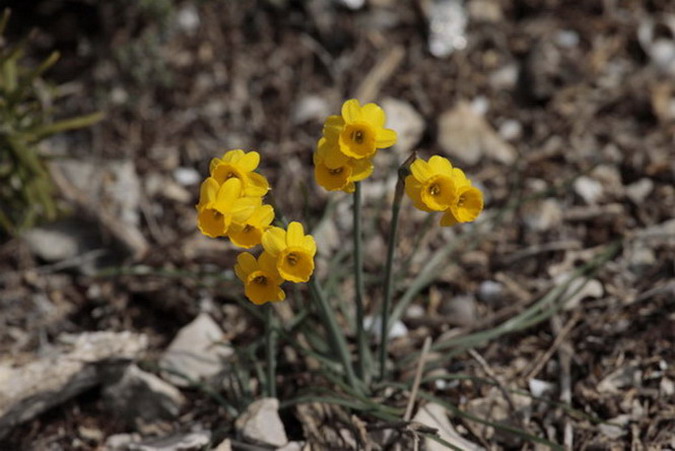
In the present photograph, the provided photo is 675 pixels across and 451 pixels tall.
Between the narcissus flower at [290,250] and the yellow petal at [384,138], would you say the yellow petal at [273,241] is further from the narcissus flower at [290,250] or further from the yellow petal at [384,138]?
the yellow petal at [384,138]

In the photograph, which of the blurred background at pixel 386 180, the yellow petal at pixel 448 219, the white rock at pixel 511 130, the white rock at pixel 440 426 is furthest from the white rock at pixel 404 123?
the yellow petal at pixel 448 219

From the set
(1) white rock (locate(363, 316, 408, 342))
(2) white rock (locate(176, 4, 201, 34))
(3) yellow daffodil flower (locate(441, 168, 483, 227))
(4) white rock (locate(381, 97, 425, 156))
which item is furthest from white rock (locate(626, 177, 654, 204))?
(2) white rock (locate(176, 4, 201, 34))

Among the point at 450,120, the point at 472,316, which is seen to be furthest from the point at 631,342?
the point at 450,120

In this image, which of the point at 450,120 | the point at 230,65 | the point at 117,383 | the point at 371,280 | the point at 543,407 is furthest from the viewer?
the point at 230,65

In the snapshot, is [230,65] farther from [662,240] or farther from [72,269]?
[662,240]

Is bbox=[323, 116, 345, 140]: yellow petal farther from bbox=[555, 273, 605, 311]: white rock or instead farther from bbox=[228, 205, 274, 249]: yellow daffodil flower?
bbox=[555, 273, 605, 311]: white rock

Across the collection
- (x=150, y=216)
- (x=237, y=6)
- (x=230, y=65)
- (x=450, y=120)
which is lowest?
(x=150, y=216)
